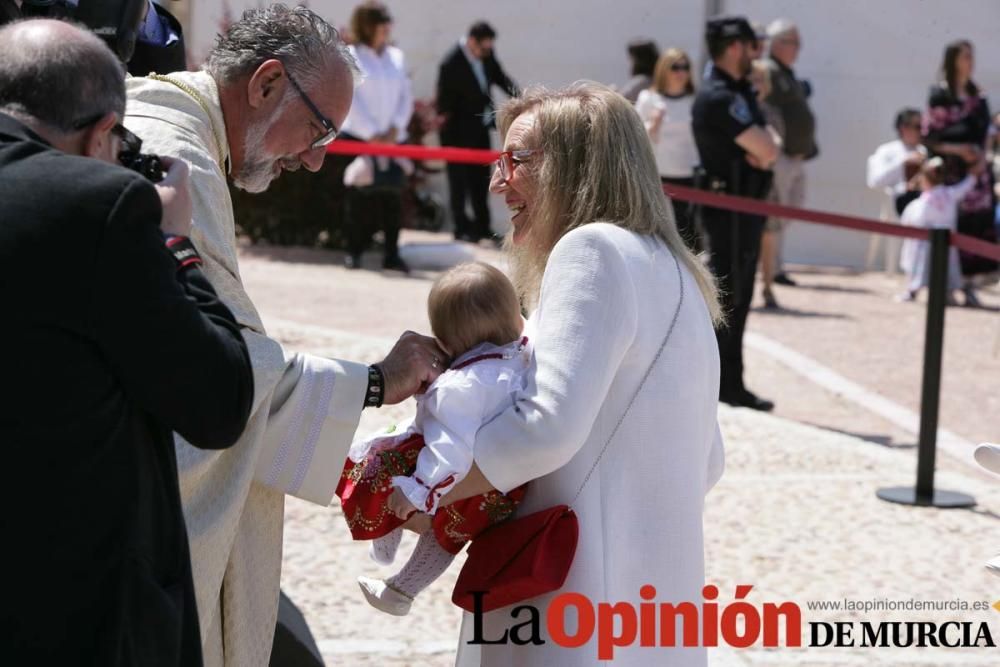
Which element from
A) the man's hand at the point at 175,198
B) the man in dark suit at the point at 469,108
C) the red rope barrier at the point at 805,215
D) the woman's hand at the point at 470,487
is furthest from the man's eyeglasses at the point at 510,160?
the man in dark suit at the point at 469,108

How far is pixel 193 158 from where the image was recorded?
2.91 meters

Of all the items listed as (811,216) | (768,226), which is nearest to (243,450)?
(811,216)

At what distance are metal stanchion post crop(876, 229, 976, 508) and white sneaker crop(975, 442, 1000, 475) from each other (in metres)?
3.08

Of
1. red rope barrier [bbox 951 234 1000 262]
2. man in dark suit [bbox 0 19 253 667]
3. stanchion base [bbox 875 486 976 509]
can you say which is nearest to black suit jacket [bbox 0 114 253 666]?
man in dark suit [bbox 0 19 253 667]

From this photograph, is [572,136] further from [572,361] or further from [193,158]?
[193,158]

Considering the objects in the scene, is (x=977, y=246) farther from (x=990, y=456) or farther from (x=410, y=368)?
(x=410, y=368)

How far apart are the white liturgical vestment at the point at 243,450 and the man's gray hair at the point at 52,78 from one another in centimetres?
69

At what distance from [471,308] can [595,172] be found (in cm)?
35

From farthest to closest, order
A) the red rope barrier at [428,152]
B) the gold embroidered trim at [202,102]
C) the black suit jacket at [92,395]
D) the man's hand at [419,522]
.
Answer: the red rope barrier at [428,152] < the gold embroidered trim at [202,102] < the man's hand at [419,522] < the black suit jacket at [92,395]

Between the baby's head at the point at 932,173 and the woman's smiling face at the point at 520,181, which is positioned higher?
the woman's smiling face at the point at 520,181

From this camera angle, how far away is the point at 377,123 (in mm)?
12367

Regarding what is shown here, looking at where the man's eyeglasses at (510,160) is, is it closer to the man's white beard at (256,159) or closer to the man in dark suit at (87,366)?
the man's white beard at (256,159)

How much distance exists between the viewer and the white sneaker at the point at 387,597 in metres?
3.14

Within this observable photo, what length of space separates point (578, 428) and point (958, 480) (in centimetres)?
475
